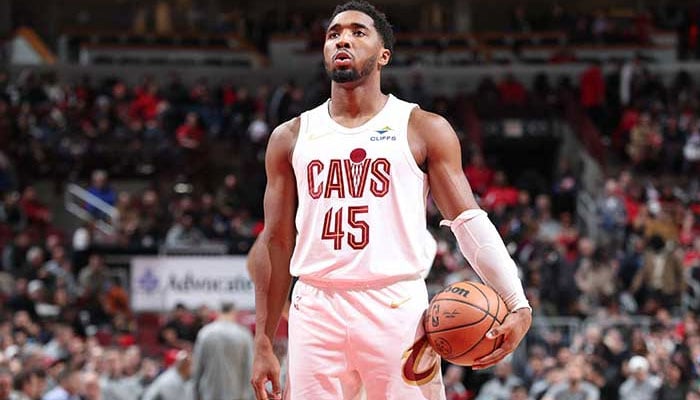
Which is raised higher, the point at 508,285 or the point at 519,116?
the point at 508,285

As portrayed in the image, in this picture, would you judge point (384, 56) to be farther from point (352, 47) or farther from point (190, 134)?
point (190, 134)

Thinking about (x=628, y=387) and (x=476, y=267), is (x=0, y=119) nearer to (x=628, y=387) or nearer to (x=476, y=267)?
(x=628, y=387)

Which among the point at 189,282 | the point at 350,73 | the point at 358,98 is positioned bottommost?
the point at 189,282

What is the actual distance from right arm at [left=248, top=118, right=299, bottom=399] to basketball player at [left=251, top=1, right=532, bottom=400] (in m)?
0.06

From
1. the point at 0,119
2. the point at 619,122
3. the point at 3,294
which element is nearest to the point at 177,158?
the point at 0,119

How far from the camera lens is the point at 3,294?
55.2 ft

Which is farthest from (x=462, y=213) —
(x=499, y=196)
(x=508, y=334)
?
(x=499, y=196)

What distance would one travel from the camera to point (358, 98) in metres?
5.23

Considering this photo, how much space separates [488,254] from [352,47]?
0.99m

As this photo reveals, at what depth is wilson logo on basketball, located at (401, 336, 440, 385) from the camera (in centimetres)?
502

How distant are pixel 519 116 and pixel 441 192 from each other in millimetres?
20010

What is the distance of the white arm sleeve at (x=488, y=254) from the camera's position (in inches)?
197

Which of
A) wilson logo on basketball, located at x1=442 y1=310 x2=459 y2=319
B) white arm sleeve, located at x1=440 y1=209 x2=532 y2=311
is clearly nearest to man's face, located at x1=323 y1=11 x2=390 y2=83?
white arm sleeve, located at x1=440 y1=209 x2=532 y2=311

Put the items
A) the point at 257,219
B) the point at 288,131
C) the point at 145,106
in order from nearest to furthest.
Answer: the point at 288,131 → the point at 257,219 → the point at 145,106
